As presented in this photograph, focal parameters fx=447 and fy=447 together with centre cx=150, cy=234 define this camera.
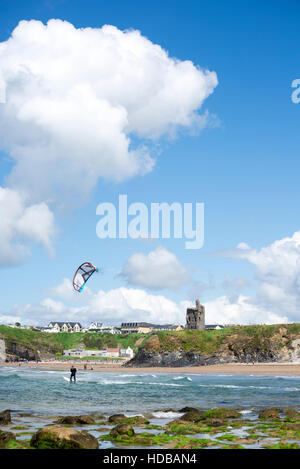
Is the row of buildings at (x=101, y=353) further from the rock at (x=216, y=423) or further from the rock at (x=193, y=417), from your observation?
the rock at (x=216, y=423)

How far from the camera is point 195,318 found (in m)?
139

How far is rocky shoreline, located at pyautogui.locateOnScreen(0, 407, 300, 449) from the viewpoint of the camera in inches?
678

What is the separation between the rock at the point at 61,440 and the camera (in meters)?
16.7

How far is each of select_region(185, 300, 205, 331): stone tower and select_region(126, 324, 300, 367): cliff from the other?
42.8 ft

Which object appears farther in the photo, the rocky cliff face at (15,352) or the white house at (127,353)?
the white house at (127,353)

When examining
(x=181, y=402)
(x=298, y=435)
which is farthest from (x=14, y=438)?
(x=181, y=402)

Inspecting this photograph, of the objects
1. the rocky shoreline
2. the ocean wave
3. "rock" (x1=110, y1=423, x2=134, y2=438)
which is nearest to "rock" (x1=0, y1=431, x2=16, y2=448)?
the rocky shoreline

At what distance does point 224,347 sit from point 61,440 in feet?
344

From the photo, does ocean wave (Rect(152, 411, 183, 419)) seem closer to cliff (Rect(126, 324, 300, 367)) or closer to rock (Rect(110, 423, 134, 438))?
rock (Rect(110, 423, 134, 438))

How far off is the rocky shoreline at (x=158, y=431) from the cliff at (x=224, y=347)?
88.0 meters

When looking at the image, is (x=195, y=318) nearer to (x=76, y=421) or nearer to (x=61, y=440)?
(x=76, y=421)

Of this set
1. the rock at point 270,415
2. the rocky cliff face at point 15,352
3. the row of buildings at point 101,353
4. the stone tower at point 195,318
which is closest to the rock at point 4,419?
the rock at point 270,415
